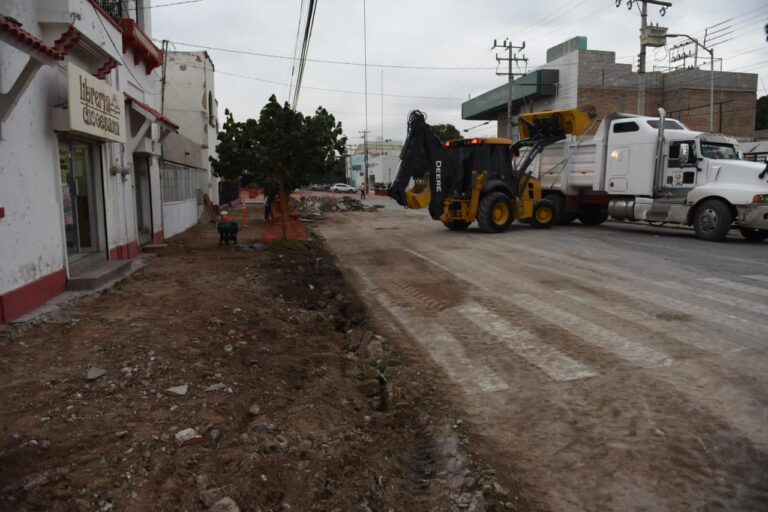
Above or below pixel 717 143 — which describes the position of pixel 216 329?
below

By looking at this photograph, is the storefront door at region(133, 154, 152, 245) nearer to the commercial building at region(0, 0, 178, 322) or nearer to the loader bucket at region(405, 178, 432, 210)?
the commercial building at region(0, 0, 178, 322)

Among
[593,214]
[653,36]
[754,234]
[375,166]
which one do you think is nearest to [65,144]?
[754,234]

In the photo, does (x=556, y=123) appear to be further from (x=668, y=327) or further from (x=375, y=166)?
(x=375, y=166)

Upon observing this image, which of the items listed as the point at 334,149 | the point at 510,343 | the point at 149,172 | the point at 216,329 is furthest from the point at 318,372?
the point at 334,149

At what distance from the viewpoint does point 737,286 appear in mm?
8883

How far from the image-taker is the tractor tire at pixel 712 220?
14.8 m

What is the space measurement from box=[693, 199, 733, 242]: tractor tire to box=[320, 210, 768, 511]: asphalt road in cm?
288

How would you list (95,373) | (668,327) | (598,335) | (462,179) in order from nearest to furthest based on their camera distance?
1. (95,373)
2. (598,335)
3. (668,327)
4. (462,179)

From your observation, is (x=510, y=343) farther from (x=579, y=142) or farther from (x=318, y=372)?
(x=579, y=142)

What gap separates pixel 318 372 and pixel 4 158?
4753 mm

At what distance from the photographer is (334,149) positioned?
17.2 m

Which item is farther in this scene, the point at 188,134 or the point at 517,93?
the point at 517,93

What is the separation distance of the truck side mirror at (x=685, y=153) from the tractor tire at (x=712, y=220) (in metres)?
1.50

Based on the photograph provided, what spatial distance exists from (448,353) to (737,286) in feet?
18.8
